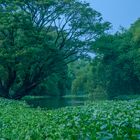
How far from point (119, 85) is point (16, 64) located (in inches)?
705

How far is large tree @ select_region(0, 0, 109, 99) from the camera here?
3478 centimetres

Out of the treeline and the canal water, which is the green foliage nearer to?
the treeline

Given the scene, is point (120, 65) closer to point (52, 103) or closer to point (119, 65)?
point (119, 65)

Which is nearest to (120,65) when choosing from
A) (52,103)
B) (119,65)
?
(119,65)

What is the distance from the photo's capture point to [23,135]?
9.80 m

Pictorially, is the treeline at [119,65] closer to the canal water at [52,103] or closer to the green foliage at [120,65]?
the green foliage at [120,65]

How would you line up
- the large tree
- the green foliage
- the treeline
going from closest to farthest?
the large tree → the treeline → the green foliage

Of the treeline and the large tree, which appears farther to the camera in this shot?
the treeline

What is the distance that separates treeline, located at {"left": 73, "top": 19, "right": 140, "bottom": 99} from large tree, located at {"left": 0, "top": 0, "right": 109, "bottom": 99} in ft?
14.6

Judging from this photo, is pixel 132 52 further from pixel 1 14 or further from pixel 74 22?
pixel 1 14

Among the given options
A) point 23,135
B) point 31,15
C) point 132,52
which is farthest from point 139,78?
point 23,135

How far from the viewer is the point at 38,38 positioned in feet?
116

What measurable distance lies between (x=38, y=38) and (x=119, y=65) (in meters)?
15.7

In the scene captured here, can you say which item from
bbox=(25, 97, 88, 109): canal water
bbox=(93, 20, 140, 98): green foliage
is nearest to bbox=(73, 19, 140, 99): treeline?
bbox=(93, 20, 140, 98): green foliage
